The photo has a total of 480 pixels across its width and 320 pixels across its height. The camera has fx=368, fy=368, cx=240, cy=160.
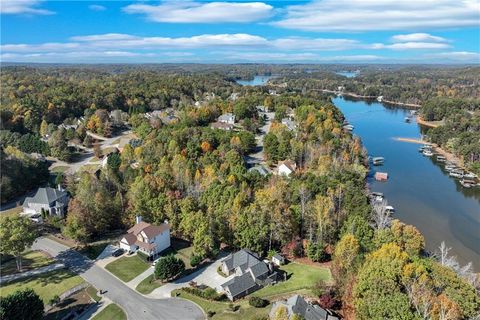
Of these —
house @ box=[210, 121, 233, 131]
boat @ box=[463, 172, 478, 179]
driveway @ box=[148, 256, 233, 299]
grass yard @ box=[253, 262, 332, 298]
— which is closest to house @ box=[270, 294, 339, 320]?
grass yard @ box=[253, 262, 332, 298]

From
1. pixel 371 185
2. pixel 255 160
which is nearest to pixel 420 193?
pixel 371 185

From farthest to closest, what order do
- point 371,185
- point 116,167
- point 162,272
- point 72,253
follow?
point 371,185 < point 116,167 < point 72,253 < point 162,272

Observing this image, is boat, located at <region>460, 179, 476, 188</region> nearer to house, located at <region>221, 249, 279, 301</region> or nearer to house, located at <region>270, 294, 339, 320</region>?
house, located at <region>221, 249, 279, 301</region>

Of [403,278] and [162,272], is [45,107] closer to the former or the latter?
[162,272]

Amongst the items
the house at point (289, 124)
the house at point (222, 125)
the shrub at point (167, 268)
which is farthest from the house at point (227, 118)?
the shrub at point (167, 268)

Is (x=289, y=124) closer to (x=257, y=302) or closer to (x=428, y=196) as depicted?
(x=428, y=196)

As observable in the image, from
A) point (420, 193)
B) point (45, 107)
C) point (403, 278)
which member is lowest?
point (420, 193)
